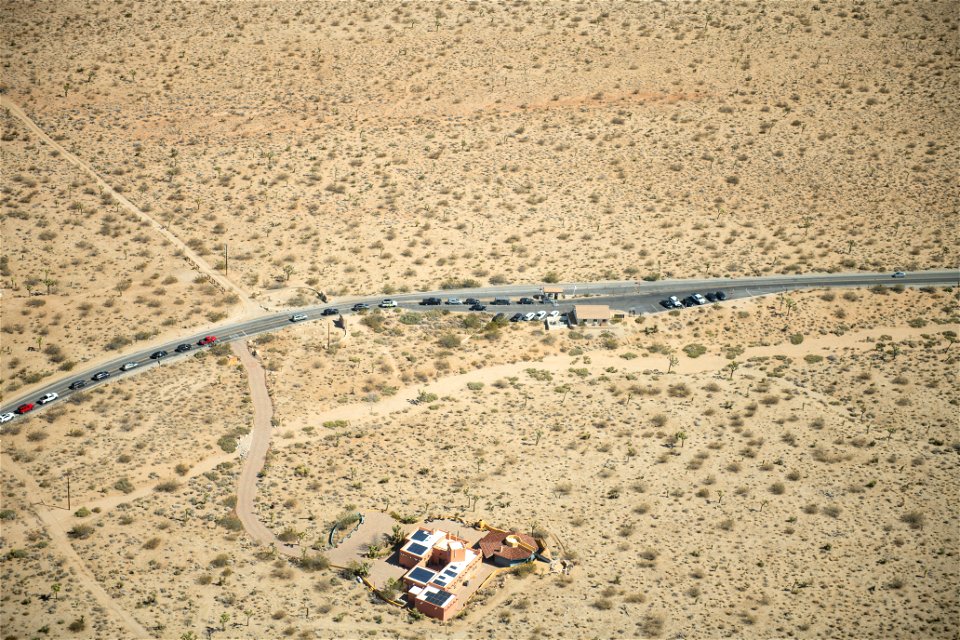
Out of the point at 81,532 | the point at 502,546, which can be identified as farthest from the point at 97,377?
the point at 502,546

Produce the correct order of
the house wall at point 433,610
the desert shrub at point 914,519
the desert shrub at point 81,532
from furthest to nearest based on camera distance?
the desert shrub at point 914,519, the desert shrub at point 81,532, the house wall at point 433,610

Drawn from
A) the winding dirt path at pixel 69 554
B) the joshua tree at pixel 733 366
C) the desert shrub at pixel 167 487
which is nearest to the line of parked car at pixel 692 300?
the joshua tree at pixel 733 366

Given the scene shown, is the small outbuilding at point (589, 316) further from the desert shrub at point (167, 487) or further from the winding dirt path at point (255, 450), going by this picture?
the desert shrub at point (167, 487)

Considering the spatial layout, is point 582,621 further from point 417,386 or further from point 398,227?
point 398,227

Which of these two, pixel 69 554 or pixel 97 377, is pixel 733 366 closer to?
pixel 97 377

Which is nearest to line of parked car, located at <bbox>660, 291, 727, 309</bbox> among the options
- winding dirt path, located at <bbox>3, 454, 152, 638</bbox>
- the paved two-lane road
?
the paved two-lane road

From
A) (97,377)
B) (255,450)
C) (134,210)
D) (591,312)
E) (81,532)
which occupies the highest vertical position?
(134,210)

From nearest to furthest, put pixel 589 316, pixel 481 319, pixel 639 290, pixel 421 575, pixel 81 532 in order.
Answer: pixel 421 575, pixel 81 532, pixel 589 316, pixel 481 319, pixel 639 290
